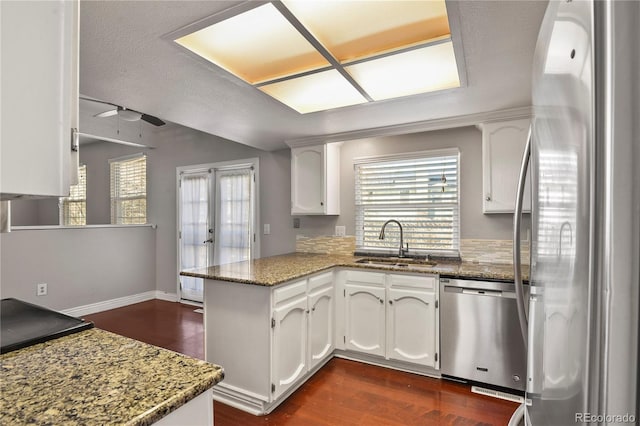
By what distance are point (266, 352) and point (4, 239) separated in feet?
11.2

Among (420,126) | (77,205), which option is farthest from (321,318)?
(77,205)

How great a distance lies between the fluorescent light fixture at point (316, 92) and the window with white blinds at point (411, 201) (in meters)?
1.06

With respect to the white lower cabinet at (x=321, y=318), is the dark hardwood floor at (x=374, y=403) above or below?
below

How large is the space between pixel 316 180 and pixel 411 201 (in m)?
1.03

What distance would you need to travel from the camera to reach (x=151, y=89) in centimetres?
217

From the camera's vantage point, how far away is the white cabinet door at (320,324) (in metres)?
2.65

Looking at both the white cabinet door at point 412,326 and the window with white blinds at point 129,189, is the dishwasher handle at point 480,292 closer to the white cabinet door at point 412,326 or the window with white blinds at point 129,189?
the white cabinet door at point 412,326

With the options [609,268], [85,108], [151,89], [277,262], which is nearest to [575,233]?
[609,268]

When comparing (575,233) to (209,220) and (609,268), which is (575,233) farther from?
(209,220)

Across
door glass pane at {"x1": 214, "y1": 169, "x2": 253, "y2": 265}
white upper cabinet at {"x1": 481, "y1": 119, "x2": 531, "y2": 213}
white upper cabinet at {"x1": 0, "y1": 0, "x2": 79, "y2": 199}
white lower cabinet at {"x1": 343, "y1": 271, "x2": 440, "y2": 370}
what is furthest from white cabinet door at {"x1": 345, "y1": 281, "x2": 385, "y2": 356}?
white upper cabinet at {"x1": 0, "y1": 0, "x2": 79, "y2": 199}

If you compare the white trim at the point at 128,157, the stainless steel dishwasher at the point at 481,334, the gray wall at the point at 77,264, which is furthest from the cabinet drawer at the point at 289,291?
the white trim at the point at 128,157

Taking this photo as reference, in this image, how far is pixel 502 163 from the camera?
2723 millimetres

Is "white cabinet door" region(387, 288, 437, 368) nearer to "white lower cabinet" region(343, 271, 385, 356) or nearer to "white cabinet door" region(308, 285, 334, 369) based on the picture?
"white lower cabinet" region(343, 271, 385, 356)

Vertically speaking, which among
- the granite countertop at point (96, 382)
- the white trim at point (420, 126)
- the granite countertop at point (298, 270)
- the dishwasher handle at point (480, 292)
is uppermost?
the white trim at point (420, 126)
